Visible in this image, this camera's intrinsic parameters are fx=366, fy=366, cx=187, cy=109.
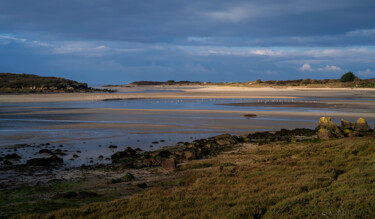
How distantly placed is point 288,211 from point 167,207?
7.87ft

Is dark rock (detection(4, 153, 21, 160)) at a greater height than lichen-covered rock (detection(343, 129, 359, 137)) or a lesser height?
lesser

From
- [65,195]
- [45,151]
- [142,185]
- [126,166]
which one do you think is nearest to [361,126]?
[126,166]

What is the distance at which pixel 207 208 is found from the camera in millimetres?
7289

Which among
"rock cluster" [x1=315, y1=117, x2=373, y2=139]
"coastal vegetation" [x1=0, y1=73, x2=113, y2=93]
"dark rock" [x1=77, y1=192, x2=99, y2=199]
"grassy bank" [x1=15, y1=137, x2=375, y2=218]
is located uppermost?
"coastal vegetation" [x1=0, y1=73, x2=113, y2=93]

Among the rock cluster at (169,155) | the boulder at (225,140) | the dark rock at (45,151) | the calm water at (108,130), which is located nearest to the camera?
the rock cluster at (169,155)

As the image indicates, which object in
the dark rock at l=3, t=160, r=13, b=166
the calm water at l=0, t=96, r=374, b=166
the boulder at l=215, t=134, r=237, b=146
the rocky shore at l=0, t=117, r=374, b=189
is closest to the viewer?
the rocky shore at l=0, t=117, r=374, b=189

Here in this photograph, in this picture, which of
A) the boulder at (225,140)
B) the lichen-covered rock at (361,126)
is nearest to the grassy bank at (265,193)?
the boulder at (225,140)

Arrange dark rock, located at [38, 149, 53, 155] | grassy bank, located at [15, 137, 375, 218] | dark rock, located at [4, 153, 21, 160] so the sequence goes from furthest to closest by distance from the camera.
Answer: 1. dark rock, located at [38, 149, 53, 155]
2. dark rock, located at [4, 153, 21, 160]
3. grassy bank, located at [15, 137, 375, 218]

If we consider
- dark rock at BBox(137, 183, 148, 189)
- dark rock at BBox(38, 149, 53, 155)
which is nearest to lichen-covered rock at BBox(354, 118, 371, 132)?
dark rock at BBox(137, 183, 148, 189)

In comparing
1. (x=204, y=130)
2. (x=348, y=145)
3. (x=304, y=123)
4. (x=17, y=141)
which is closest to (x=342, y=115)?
(x=304, y=123)

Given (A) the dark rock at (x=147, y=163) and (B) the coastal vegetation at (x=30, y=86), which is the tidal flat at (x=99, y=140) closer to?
(A) the dark rock at (x=147, y=163)

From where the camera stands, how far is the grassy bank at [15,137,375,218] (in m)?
6.99

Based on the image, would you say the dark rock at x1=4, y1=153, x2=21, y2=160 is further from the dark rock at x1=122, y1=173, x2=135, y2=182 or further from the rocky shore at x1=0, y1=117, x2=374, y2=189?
the dark rock at x1=122, y1=173, x2=135, y2=182

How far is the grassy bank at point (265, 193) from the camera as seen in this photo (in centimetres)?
699
